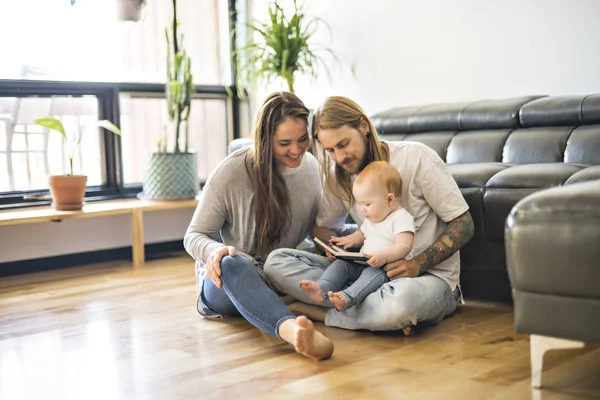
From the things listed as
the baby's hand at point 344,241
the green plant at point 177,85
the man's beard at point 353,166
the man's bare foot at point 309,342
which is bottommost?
the man's bare foot at point 309,342

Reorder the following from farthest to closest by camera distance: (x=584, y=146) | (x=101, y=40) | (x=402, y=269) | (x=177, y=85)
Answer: (x=101, y=40) < (x=177, y=85) < (x=584, y=146) < (x=402, y=269)

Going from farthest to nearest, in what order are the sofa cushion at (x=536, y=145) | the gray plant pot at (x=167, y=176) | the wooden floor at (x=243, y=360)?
the gray plant pot at (x=167, y=176) → the sofa cushion at (x=536, y=145) → the wooden floor at (x=243, y=360)

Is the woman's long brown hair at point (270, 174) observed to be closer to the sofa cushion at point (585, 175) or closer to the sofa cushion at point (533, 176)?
the sofa cushion at point (533, 176)

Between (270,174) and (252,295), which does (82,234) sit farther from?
(252,295)

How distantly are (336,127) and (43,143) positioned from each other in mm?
2316

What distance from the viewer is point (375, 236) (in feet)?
7.72

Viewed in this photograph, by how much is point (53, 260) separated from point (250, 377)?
7.68 ft

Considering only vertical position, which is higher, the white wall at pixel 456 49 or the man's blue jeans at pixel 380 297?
the white wall at pixel 456 49

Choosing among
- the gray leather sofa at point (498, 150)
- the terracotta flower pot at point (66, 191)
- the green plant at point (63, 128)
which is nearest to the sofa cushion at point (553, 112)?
the gray leather sofa at point (498, 150)

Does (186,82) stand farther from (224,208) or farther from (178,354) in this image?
(178,354)

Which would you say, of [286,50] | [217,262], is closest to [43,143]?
[286,50]

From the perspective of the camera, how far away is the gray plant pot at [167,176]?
13.4 feet

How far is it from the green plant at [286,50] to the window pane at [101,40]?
0.37m

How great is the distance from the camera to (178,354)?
2.18 metres
